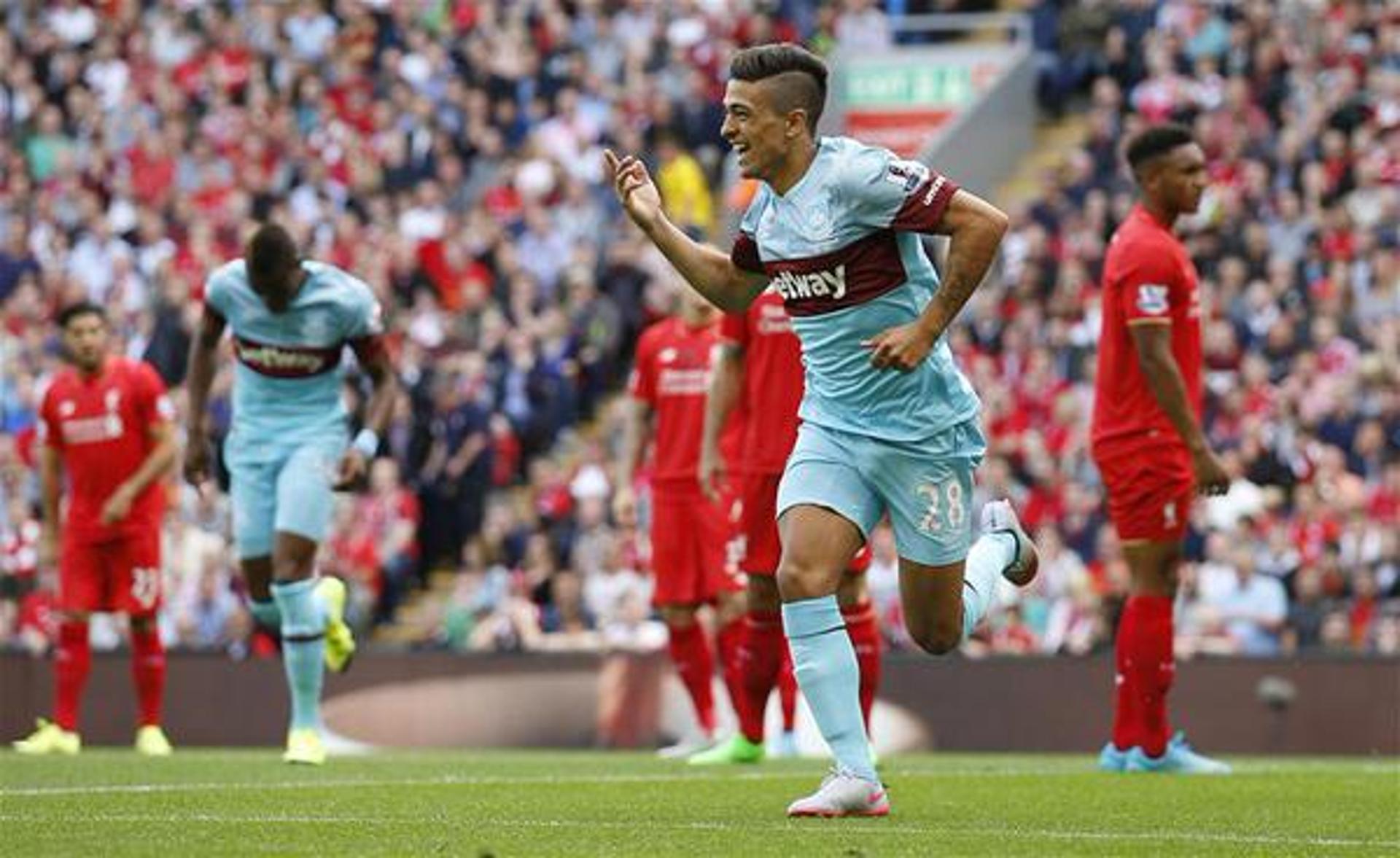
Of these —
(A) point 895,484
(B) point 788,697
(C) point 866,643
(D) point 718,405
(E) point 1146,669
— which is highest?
(D) point 718,405

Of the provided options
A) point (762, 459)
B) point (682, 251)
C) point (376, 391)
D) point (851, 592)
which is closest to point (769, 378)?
point (762, 459)

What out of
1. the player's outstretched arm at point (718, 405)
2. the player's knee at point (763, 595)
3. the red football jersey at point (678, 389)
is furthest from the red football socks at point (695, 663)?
the player's knee at point (763, 595)

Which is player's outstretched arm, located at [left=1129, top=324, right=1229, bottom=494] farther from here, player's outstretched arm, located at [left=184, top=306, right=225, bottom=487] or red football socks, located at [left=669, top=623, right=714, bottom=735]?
player's outstretched arm, located at [left=184, top=306, right=225, bottom=487]

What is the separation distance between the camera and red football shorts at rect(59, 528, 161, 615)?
1655 cm

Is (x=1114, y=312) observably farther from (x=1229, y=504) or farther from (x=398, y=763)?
(x=1229, y=504)

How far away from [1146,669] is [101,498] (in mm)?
6445

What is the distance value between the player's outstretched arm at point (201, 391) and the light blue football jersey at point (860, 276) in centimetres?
508

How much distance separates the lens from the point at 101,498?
16.7m

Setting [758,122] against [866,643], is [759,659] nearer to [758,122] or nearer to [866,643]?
[866,643]

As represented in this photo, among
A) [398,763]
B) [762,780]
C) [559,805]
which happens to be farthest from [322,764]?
[559,805]

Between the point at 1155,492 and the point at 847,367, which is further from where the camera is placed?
the point at 1155,492

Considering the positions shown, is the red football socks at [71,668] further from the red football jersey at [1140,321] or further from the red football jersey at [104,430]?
the red football jersey at [1140,321]

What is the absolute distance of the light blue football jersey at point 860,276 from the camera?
31.8 ft

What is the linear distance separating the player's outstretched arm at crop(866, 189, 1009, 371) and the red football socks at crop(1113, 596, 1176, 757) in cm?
387
